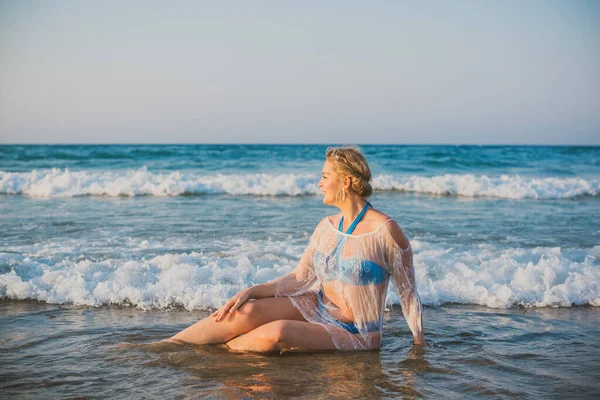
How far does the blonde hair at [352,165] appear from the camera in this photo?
4191 millimetres

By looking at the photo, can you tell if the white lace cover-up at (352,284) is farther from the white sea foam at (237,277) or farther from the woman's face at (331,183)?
the white sea foam at (237,277)

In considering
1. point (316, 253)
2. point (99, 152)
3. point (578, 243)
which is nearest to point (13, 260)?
point (316, 253)

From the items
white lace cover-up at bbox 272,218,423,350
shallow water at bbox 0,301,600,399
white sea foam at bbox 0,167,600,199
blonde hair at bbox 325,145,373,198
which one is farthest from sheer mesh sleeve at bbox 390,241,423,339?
white sea foam at bbox 0,167,600,199

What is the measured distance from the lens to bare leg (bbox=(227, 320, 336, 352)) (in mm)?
4273

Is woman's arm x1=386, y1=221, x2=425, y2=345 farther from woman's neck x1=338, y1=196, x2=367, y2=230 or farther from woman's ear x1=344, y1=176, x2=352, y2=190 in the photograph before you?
woman's ear x1=344, y1=176, x2=352, y2=190

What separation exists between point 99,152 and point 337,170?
33282mm

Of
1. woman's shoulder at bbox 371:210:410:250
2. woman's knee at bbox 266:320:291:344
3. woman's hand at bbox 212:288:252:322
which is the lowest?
woman's knee at bbox 266:320:291:344

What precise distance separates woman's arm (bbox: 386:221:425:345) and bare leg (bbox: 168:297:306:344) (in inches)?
34.7

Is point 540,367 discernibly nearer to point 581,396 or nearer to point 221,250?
point 581,396

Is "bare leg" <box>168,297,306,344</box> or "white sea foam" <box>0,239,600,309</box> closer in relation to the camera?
"bare leg" <box>168,297,306,344</box>

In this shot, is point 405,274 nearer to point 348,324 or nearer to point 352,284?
point 352,284

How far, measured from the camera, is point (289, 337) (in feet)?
14.1

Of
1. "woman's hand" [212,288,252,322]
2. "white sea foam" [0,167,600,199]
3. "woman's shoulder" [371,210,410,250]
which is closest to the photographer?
"woman's shoulder" [371,210,410,250]

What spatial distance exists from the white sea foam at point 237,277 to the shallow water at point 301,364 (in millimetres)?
622
